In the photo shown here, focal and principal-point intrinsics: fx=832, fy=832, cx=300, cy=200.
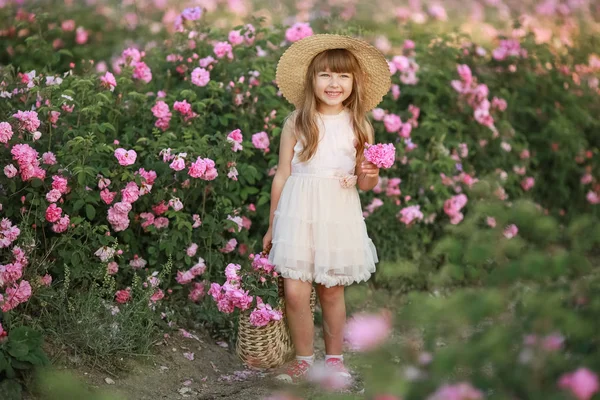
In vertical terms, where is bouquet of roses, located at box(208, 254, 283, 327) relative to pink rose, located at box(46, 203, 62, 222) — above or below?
below

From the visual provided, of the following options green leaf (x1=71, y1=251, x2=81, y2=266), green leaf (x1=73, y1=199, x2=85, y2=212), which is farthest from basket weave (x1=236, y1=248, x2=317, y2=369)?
green leaf (x1=73, y1=199, x2=85, y2=212)

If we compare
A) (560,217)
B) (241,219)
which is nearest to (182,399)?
(241,219)

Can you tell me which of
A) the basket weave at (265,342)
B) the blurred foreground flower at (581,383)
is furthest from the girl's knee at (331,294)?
the blurred foreground flower at (581,383)

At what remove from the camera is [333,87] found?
371 cm

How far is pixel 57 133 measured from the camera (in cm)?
406

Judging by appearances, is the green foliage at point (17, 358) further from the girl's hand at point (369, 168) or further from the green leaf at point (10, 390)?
the girl's hand at point (369, 168)

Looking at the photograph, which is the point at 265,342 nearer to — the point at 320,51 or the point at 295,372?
the point at 295,372

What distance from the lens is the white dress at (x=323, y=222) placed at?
361 centimetres

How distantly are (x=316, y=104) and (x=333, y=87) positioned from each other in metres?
0.14

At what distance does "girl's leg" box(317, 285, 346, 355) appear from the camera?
3.75 m

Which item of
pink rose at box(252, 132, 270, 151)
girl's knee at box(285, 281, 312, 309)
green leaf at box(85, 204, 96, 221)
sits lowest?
girl's knee at box(285, 281, 312, 309)

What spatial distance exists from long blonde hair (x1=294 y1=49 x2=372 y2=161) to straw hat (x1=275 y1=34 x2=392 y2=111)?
0.04 metres

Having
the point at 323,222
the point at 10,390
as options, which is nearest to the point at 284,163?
the point at 323,222

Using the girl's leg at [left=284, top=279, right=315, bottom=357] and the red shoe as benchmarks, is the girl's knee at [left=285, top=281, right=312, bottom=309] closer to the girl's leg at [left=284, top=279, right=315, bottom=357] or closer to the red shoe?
the girl's leg at [left=284, top=279, right=315, bottom=357]
